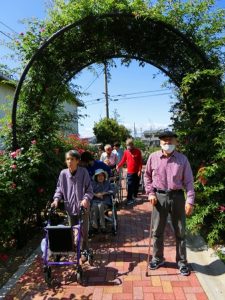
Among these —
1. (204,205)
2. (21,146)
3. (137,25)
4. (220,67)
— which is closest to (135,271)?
(204,205)

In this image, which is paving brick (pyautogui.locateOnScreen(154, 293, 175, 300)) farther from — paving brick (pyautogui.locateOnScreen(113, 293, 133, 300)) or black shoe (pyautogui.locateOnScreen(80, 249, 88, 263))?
black shoe (pyautogui.locateOnScreen(80, 249, 88, 263))

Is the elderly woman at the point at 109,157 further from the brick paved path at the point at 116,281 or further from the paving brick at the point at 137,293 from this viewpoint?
the paving brick at the point at 137,293

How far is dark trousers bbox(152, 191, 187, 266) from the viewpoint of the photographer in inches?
178

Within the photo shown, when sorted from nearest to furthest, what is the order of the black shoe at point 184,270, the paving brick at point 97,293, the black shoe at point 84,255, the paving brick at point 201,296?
the paving brick at point 201,296 < the paving brick at point 97,293 < the black shoe at point 184,270 < the black shoe at point 84,255

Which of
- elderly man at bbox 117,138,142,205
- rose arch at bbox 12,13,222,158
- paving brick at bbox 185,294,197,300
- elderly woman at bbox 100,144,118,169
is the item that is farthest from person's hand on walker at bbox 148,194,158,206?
elderly man at bbox 117,138,142,205

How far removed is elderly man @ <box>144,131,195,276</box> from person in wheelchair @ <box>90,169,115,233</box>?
152cm

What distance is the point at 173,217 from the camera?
15.1 ft

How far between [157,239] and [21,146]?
3003 mm

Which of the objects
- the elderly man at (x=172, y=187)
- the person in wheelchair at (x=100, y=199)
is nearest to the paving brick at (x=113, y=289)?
the elderly man at (x=172, y=187)

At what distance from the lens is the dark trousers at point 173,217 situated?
452 cm

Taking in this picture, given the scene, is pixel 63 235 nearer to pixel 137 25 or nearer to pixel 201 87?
pixel 201 87

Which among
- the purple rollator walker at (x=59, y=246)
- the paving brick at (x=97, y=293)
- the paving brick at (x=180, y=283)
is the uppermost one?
the purple rollator walker at (x=59, y=246)

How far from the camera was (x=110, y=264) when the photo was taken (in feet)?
16.5

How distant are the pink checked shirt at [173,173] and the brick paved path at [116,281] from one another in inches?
41.8
